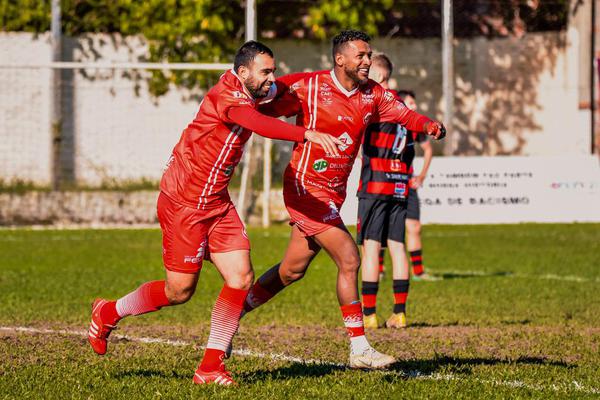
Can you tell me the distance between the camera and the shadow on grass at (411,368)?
297 inches

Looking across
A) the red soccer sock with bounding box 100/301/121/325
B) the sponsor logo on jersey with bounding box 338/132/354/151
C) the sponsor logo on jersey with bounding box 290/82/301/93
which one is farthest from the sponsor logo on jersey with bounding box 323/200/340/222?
the red soccer sock with bounding box 100/301/121/325

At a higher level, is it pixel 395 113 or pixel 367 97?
pixel 367 97

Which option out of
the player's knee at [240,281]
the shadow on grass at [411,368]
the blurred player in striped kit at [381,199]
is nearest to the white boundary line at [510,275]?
the blurred player in striped kit at [381,199]

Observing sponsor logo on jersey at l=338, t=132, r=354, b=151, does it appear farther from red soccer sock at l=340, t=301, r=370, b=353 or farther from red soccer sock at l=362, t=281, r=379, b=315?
red soccer sock at l=362, t=281, r=379, b=315

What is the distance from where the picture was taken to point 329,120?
7988mm

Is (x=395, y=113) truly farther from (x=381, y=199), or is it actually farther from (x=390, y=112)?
(x=381, y=199)

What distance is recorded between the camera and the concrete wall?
2186cm

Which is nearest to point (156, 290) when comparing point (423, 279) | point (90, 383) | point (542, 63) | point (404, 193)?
point (90, 383)

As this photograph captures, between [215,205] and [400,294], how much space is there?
134 inches

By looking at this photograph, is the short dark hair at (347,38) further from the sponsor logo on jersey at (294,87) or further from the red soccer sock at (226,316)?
the red soccer sock at (226,316)

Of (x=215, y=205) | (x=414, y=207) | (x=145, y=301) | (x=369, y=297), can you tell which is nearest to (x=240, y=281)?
(x=215, y=205)

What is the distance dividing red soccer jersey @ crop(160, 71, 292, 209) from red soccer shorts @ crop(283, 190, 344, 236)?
2.43 feet

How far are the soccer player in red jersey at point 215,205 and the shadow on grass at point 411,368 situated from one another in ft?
1.33

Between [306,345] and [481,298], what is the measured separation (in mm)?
4008
